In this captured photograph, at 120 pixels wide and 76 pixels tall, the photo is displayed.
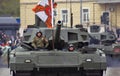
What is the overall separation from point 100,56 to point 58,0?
47.1 m

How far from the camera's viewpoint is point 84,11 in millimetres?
65125

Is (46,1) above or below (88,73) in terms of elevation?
above

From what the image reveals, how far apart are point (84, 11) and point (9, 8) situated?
2206cm

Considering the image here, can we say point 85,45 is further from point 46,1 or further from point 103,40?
point 103,40

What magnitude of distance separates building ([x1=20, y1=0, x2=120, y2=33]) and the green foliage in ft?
56.7

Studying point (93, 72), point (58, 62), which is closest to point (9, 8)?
point (58, 62)

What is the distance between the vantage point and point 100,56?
18250mm

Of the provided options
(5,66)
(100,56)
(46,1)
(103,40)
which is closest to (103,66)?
(100,56)

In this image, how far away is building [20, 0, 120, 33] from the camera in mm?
63188

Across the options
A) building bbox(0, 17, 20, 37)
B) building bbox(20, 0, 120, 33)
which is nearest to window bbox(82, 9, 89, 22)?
building bbox(20, 0, 120, 33)

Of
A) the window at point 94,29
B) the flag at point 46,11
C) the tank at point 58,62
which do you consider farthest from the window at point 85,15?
the tank at point 58,62

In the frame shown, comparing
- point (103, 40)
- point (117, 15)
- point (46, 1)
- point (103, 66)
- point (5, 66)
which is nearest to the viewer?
point (103, 66)

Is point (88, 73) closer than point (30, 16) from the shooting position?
Yes

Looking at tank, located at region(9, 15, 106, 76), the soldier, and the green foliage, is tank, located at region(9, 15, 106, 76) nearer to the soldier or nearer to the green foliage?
the soldier
